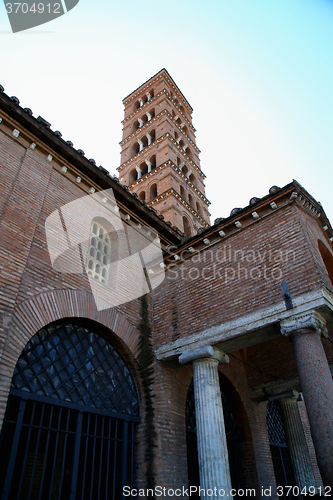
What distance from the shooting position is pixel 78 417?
5.88 metres

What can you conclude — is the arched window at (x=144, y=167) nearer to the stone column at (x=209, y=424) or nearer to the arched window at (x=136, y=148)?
the arched window at (x=136, y=148)

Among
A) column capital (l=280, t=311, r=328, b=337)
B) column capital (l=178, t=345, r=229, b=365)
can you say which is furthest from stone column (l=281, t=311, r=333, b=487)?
column capital (l=178, t=345, r=229, b=365)

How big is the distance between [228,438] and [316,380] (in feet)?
14.1

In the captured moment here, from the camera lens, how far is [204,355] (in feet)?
22.1

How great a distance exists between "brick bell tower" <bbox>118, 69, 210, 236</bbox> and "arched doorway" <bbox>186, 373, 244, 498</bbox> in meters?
8.83

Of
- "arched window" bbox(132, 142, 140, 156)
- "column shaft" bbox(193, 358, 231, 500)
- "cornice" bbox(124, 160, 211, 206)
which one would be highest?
"arched window" bbox(132, 142, 140, 156)

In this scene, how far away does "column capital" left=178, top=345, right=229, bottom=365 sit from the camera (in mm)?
6711

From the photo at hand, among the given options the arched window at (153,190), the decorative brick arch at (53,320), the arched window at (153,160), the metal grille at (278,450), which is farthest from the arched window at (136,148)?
the metal grille at (278,450)

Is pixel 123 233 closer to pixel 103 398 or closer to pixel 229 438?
pixel 103 398

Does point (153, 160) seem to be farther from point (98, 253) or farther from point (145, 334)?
point (145, 334)

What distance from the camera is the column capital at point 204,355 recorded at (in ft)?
22.0

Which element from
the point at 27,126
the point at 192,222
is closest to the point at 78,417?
the point at 27,126

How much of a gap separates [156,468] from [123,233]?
5184 mm

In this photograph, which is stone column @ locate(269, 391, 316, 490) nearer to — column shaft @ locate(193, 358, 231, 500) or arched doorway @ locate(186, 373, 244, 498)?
arched doorway @ locate(186, 373, 244, 498)
